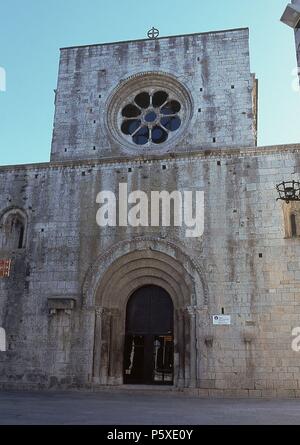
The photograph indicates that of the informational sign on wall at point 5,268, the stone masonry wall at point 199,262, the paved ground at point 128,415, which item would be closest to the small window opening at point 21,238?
the stone masonry wall at point 199,262

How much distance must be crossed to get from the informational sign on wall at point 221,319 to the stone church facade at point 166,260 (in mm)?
73

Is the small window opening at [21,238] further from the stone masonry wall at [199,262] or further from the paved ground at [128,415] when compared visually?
the paved ground at [128,415]

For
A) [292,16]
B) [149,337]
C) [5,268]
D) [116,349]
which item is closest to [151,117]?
[5,268]

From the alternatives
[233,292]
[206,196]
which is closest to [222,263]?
[233,292]

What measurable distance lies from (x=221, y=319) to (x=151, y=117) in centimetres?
709

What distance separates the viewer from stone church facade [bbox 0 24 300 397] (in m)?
10.7

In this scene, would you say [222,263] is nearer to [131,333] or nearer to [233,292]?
[233,292]

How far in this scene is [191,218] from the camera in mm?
11805

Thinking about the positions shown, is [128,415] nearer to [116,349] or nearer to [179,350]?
[179,350]

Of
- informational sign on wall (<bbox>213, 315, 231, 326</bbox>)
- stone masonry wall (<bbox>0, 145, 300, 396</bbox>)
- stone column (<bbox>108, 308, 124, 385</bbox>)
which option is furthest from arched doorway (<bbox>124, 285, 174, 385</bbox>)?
informational sign on wall (<bbox>213, 315, 231, 326</bbox>)

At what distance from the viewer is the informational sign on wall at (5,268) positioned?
12368 mm

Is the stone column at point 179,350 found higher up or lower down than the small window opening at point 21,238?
lower down

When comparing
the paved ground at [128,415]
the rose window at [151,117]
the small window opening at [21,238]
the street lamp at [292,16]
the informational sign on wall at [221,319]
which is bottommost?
the paved ground at [128,415]

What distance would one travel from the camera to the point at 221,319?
10.9m
